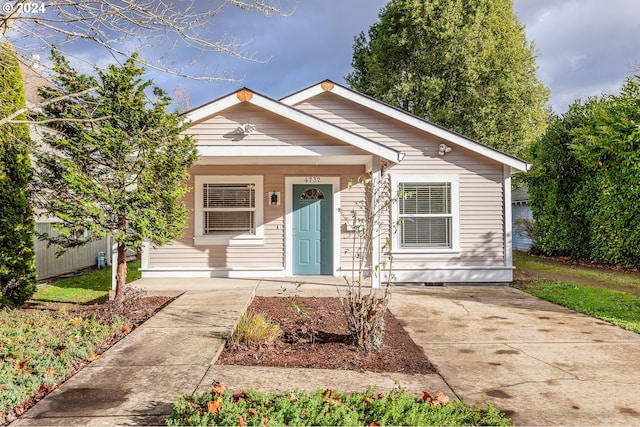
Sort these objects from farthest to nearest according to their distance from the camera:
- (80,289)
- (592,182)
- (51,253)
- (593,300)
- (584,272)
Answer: (592,182), (584,272), (51,253), (80,289), (593,300)

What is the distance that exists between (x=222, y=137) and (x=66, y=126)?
3044mm

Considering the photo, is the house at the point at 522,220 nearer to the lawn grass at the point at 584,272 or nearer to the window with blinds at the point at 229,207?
the lawn grass at the point at 584,272

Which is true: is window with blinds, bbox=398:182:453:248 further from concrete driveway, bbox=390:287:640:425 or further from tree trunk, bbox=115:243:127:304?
tree trunk, bbox=115:243:127:304

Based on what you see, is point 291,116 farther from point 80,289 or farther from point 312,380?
point 80,289

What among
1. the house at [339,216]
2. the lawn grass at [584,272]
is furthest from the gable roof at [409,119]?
the lawn grass at [584,272]

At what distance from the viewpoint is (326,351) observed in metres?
4.42

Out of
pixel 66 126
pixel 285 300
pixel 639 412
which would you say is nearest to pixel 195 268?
pixel 285 300

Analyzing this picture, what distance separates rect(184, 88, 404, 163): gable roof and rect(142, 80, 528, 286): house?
1.19 meters

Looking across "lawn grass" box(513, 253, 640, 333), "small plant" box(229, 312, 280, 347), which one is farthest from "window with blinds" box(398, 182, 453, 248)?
"small plant" box(229, 312, 280, 347)

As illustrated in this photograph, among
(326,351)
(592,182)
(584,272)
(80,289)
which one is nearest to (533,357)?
(326,351)

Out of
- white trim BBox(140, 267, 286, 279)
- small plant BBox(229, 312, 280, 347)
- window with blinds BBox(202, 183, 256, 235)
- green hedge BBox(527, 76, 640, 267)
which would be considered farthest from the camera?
green hedge BBox(527, 76, 640, 267)

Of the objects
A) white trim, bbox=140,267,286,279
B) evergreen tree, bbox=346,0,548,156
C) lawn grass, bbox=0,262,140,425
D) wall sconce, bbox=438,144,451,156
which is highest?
evergreen tree, bbox=346,0,548,156

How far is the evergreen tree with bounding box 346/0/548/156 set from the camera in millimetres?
20031

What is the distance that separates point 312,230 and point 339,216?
2.31 feet
